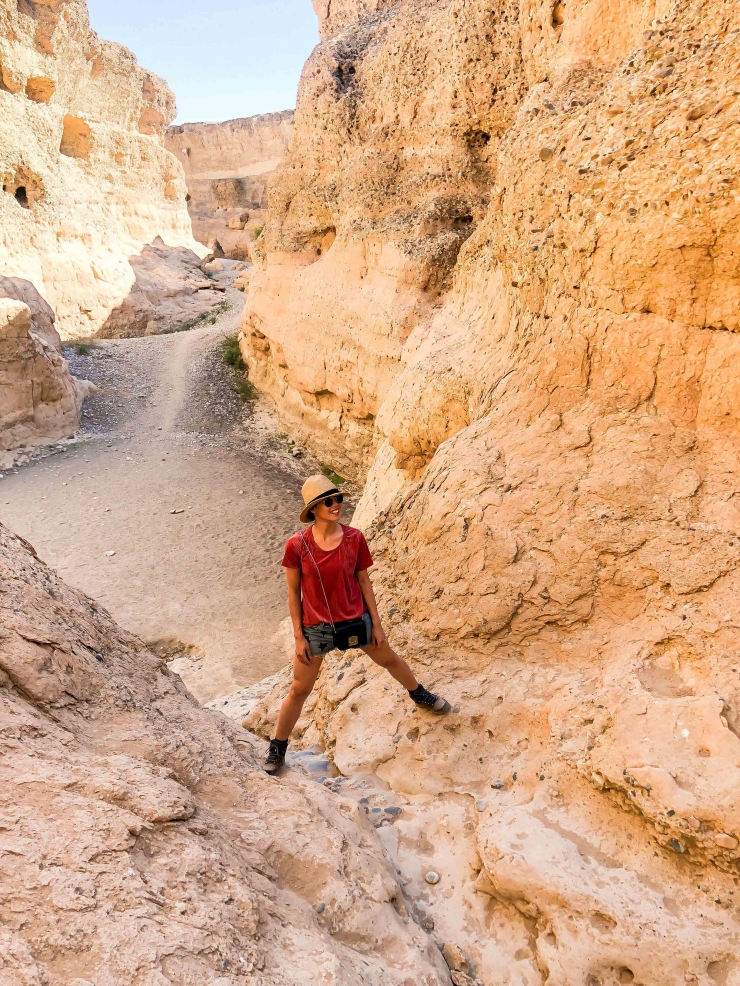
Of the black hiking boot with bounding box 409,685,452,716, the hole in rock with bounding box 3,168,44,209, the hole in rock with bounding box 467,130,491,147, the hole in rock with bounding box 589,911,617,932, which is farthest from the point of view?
the hole in rock with bounding box 3,168,44,209

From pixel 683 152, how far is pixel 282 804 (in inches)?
139

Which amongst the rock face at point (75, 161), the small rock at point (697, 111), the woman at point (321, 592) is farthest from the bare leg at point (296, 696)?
the rock face at point (75, 161)

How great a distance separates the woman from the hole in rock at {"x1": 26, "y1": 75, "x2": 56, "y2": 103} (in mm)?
20823

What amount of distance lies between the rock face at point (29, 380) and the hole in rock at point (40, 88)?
8.65m

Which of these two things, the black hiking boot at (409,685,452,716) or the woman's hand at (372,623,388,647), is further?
the black hiking boot at (409,685,452,716)

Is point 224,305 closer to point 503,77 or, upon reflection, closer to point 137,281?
point 137,281

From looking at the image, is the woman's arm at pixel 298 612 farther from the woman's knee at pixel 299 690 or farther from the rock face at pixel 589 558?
the rock face at pixel 589 558

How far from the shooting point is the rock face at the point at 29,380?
1157 cm

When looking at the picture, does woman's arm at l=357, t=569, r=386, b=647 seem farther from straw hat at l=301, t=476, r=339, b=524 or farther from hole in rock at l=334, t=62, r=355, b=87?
hole in rock at l=334, t=62, r=355, b=87

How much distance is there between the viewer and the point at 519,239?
4.58 m

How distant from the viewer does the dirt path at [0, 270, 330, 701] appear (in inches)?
283

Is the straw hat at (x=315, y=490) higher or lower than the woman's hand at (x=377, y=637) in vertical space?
higher

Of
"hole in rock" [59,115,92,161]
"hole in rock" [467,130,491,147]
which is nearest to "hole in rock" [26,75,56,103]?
"hole in rock" [59,115,92,161]

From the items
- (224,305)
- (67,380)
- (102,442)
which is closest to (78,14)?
(224,305)
